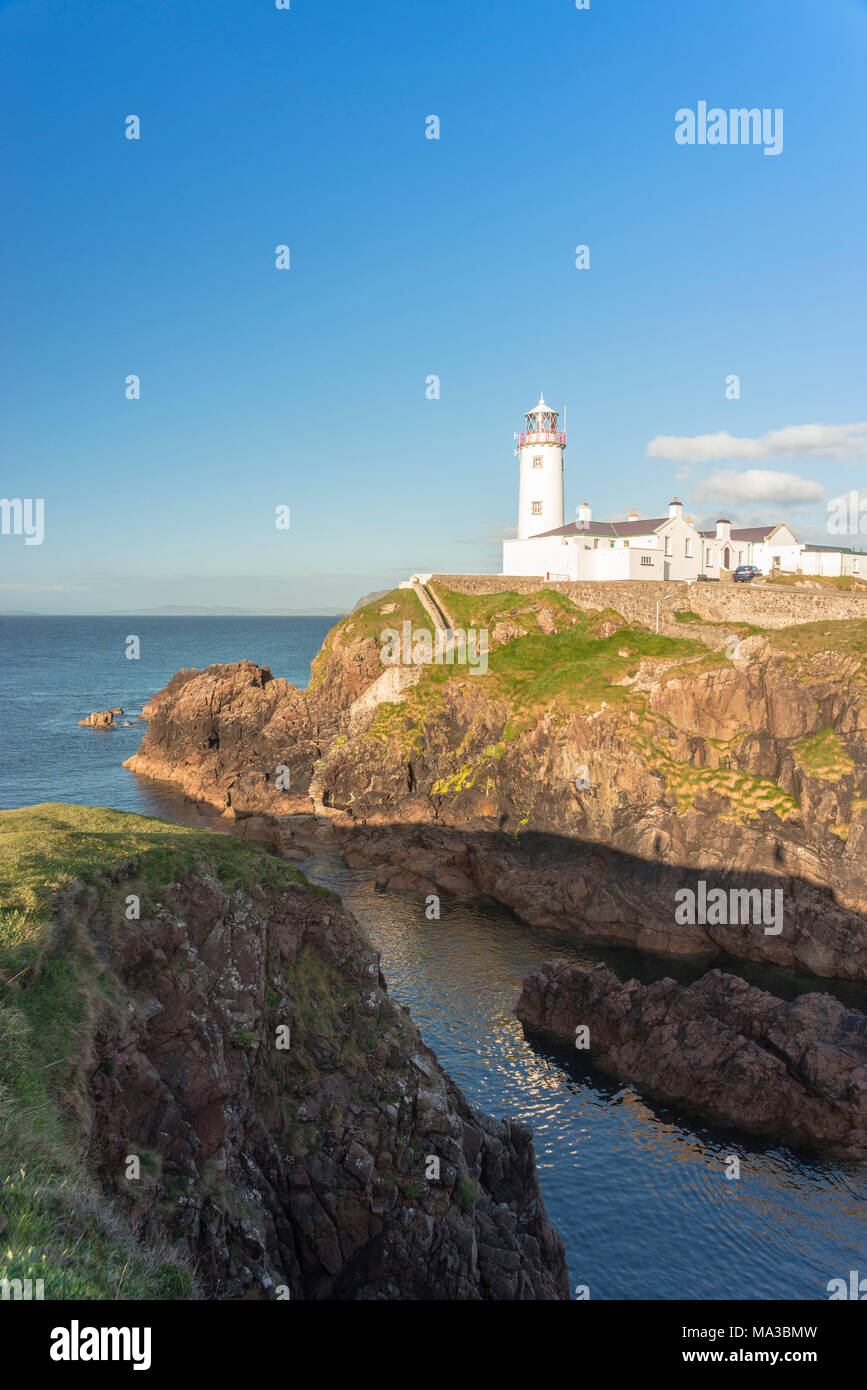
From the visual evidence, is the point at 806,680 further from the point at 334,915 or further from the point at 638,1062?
the point at 334,915

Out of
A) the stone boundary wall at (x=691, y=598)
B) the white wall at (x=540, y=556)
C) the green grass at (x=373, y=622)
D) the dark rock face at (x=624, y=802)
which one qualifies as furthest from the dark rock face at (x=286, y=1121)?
the white wall at (x=540, y=556)

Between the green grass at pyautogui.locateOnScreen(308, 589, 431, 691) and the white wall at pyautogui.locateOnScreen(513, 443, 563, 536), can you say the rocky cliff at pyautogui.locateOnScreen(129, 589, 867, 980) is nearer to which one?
the green grass at pyautogui.locateOnScreen(308, 589, 431, 691)

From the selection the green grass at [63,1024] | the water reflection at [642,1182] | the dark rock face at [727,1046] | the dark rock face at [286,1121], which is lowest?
the water reflection at [642,1182]

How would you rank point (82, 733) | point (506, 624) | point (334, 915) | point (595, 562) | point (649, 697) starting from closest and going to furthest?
point (334, 915) < point (649, 697) < point (506, 624) < point (595, 562) < point (82, 733)

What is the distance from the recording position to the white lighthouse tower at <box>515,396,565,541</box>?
99.1 meters

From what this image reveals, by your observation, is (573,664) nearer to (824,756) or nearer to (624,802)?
(624,802)

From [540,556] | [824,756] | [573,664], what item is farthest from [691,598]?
[824,756]

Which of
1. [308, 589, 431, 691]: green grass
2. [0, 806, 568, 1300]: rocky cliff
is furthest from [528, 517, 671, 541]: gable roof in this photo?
[0, 806, 568, 1300]: rocky cliff

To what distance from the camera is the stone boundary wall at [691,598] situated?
7125 cm

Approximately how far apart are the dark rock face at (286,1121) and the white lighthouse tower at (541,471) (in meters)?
80.2

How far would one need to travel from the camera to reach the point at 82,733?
4550 inches

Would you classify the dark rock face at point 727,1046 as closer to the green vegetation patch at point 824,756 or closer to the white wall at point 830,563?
the green vegetation patch at point 824,756
